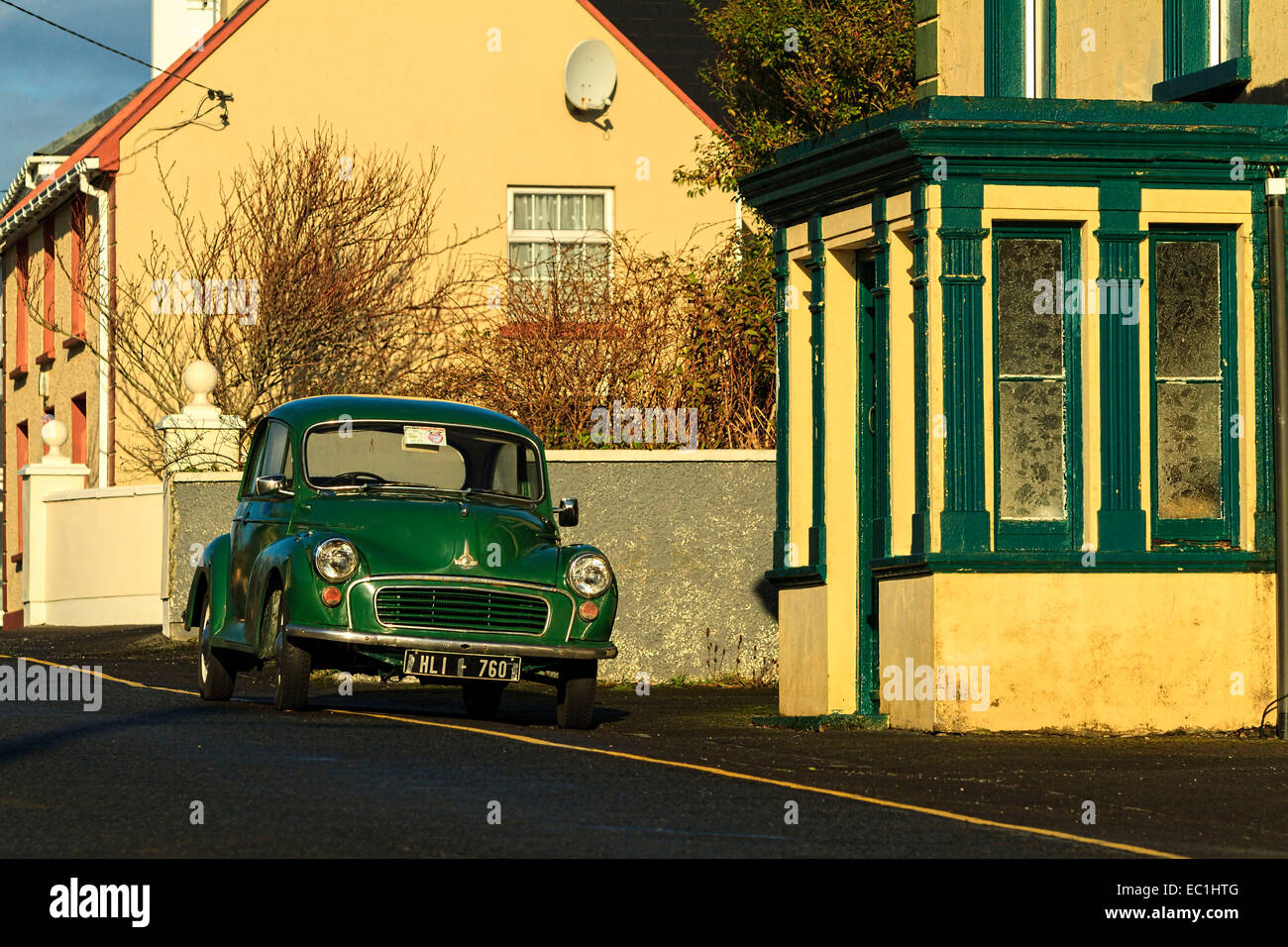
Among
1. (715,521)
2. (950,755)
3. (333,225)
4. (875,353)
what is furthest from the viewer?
(333,225)

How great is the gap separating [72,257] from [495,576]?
68.5 ft

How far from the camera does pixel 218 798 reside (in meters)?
9.66

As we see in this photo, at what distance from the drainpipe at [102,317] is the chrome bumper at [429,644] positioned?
18565 millimetres

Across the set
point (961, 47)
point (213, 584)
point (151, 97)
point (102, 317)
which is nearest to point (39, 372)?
point (102, 317)

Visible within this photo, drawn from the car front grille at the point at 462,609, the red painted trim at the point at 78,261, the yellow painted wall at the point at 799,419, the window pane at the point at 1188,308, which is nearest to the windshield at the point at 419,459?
the car front grille at the point at 462,609

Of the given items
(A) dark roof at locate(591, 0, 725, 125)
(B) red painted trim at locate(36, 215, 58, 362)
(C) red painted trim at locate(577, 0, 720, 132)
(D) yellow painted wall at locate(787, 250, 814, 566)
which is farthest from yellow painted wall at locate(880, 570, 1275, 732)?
(B) red painted trim at locate(36, 215, 58, 362)

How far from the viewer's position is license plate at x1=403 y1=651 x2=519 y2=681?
536 inches

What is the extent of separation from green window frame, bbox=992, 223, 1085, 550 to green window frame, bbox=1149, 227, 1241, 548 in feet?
1.73

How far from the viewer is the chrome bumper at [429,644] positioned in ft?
44.6

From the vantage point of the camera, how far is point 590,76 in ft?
107

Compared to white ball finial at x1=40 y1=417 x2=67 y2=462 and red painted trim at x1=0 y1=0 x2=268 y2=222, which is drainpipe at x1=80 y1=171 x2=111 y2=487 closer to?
red painted trim at x1=0 y1=0 x2=268 y2=222
